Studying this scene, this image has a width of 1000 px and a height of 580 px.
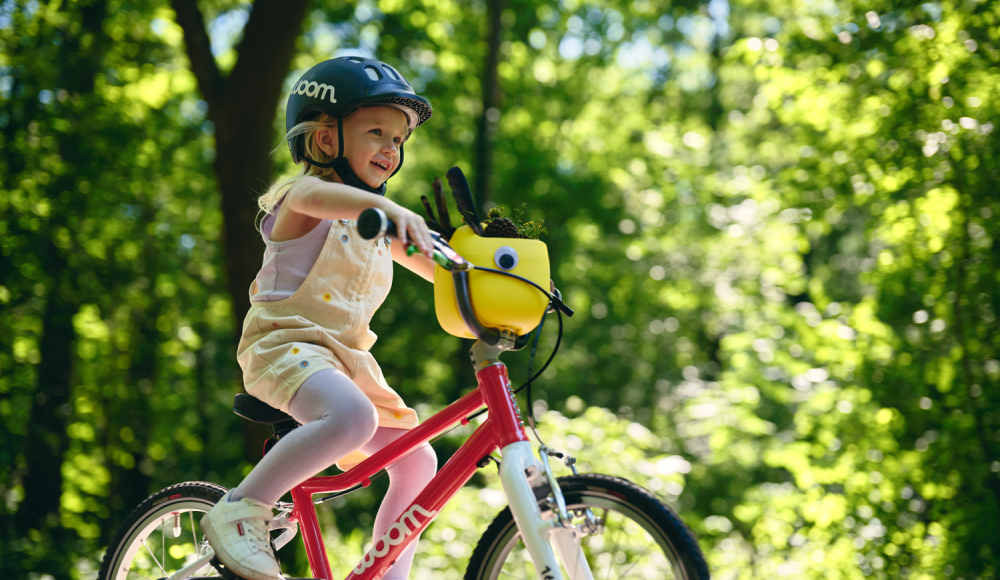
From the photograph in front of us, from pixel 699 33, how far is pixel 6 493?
14639 millimetres

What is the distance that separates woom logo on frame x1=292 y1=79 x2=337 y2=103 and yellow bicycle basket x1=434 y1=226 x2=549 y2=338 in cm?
57

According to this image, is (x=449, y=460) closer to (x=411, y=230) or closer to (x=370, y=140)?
(x=411, y=230)

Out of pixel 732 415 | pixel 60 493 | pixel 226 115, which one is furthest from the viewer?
pixel 732 415

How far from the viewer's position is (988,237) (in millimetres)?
4051

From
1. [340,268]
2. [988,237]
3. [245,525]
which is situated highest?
[988,237]

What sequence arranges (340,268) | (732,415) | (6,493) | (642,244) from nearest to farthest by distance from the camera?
(340,268) < (6,493) < (732,415) < (642,244)

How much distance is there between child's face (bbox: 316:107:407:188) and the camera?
196 cm

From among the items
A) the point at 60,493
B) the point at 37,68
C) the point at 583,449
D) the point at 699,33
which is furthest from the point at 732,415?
the point at 699,33

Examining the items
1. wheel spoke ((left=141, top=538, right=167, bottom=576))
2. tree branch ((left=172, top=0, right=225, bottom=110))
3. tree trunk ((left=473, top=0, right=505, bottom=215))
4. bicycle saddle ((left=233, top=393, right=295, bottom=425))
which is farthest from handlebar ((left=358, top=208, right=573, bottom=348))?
tree trunk ((left=473, top=0, right=505, bottom=215))

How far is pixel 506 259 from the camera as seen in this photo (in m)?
1.63

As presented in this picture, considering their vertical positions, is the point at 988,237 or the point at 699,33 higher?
the point at 699,33

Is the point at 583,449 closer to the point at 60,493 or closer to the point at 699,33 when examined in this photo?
the point at 60,493

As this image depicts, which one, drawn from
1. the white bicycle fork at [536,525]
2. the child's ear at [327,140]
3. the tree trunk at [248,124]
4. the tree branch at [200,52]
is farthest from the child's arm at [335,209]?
the tree branch at [200,52]

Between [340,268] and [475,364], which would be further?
[340,268]
